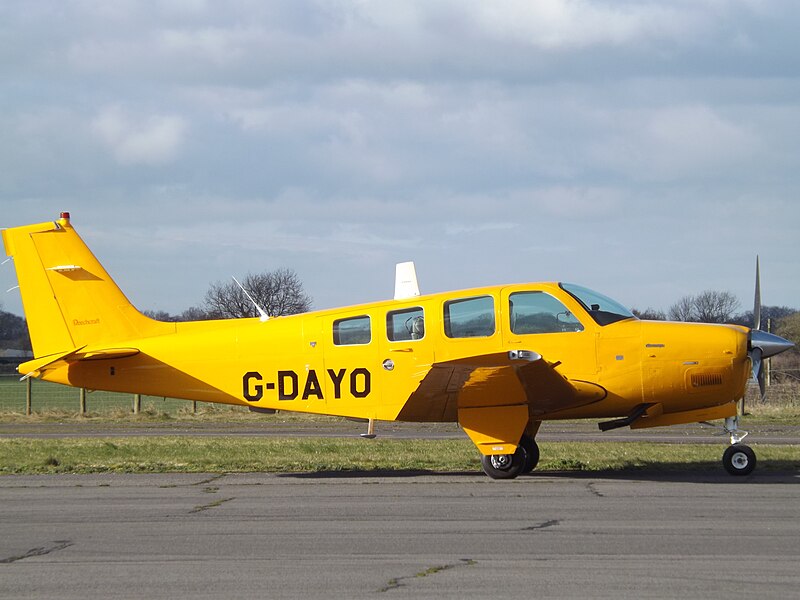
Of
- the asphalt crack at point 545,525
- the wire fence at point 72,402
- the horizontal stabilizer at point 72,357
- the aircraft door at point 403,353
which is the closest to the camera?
the asphalt crack at point 545,525

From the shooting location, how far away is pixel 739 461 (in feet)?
38.2

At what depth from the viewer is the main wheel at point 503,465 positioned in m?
11.7

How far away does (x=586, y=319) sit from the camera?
38.6ft

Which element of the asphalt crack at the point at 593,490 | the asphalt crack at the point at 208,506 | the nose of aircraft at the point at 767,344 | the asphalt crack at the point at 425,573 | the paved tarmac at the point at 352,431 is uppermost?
the nose of aircraft at the point at 767,344

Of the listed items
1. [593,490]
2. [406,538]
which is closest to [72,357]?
[406,538]

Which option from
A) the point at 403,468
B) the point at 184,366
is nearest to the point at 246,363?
the point at 184,366

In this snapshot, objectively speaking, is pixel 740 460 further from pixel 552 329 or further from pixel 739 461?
pixel 552 329

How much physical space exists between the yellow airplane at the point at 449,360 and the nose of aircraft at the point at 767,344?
2 centimetres

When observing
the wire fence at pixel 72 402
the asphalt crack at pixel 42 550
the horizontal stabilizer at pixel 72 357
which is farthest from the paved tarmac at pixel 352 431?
the asphalt crack at pixel 42 550

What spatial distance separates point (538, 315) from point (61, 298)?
6854 millimetres

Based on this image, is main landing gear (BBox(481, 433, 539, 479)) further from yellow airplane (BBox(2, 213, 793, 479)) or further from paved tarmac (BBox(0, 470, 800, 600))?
paved tarmac (BBox(0, 470, 800, 600))

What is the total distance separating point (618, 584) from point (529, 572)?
68cm

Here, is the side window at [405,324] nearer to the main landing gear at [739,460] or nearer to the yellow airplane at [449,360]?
the yellow airplane at [449,360]

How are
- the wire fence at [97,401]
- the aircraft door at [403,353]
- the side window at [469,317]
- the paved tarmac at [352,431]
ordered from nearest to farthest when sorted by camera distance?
the side window at [469,317] < the aircraft door at [403,353] < the paved tarmac at [352,431] < the wire fence at [97,401]
